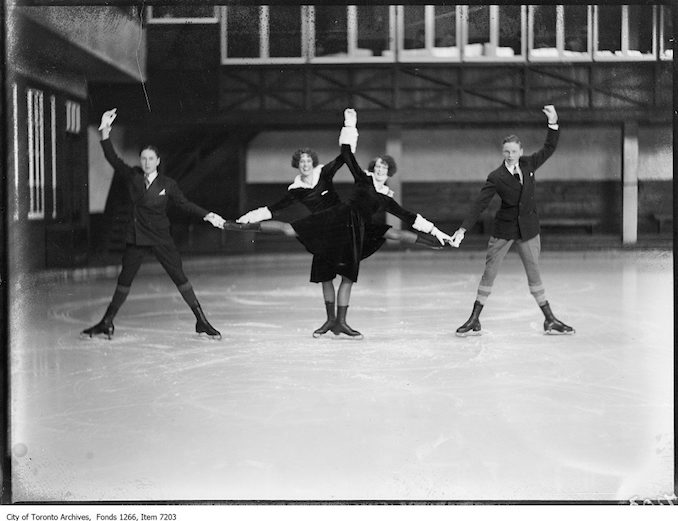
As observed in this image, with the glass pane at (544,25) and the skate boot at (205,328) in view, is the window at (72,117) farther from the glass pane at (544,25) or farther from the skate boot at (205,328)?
the glass pane at (544,25)

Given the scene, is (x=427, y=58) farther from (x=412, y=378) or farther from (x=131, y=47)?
(x=412, y=378)

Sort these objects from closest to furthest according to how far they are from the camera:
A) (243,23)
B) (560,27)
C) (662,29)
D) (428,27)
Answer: (243,23) → (662,29) → (560,27) → (428,27)

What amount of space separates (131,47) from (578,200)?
1040 centimetres

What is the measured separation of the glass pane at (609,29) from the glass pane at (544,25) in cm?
39

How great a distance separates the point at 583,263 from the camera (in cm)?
1248

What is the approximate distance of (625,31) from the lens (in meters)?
5.97

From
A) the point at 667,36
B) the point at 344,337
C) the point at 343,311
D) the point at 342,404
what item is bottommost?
the point at 342,404

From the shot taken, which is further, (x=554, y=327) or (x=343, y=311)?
(x=554, y=327)

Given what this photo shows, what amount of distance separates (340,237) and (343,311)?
69 cm

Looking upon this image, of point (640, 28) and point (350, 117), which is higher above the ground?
point (640, 28)

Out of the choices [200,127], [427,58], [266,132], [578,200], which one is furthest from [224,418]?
[578,200]

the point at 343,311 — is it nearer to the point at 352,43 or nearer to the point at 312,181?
the point at 312,181

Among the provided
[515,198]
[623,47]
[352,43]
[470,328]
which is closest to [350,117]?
[515,198]

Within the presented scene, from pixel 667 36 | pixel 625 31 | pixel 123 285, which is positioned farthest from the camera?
pixel 123 285
